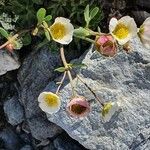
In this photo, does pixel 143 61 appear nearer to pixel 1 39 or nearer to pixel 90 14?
pixel 90 14

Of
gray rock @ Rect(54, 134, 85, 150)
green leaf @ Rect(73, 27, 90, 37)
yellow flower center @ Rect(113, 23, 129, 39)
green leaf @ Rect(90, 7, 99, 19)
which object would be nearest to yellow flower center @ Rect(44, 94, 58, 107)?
green leaf @ Rect(73, 27, 90, 37)

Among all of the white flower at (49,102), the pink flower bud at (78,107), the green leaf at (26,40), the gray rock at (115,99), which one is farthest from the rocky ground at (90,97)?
the pink flower bud at (78,107)

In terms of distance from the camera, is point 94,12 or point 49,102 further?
point 94,12

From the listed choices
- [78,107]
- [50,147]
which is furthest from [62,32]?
[50,147]

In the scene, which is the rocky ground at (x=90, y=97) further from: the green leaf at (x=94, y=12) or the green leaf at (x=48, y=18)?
the green leaf at (x=48, y=18)

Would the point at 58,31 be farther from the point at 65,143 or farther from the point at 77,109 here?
the point at 65,143

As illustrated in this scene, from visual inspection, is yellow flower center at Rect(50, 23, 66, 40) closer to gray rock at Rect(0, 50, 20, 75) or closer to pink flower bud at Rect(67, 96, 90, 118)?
pink flower bud at Rect(67, 96, 90, 118)
